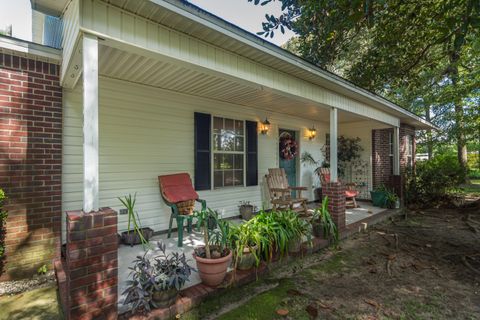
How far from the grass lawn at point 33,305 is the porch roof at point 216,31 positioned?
282cm

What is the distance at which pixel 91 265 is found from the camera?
6.33ft

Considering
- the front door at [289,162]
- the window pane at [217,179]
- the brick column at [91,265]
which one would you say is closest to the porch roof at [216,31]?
the brick column at [91,265]

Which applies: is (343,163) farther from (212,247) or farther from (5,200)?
(5,200)

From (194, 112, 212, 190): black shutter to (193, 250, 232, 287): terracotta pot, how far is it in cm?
235

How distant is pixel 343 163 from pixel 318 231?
4.96m

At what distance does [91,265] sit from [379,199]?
6990 mm

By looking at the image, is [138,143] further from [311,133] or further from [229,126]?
[311,133]

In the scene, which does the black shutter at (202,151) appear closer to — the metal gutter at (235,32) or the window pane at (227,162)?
the window pane at (227,162)

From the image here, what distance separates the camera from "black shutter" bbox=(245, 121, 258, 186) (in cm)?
562

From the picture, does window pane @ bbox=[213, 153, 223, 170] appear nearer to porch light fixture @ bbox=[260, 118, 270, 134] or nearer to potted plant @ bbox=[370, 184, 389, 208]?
porch light fixture @ bbox=[260, 118, 270, 134]

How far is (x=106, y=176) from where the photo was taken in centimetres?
379

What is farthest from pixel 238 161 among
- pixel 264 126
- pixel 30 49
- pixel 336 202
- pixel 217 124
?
pixel 30 49

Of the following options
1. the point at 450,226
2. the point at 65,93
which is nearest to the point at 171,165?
the point at 65,93

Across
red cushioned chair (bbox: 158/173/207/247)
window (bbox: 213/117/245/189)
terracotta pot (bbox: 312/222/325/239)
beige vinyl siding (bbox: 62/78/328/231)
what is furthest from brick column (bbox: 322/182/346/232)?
red cushioned chair (bbox: 158/173/207/247)
